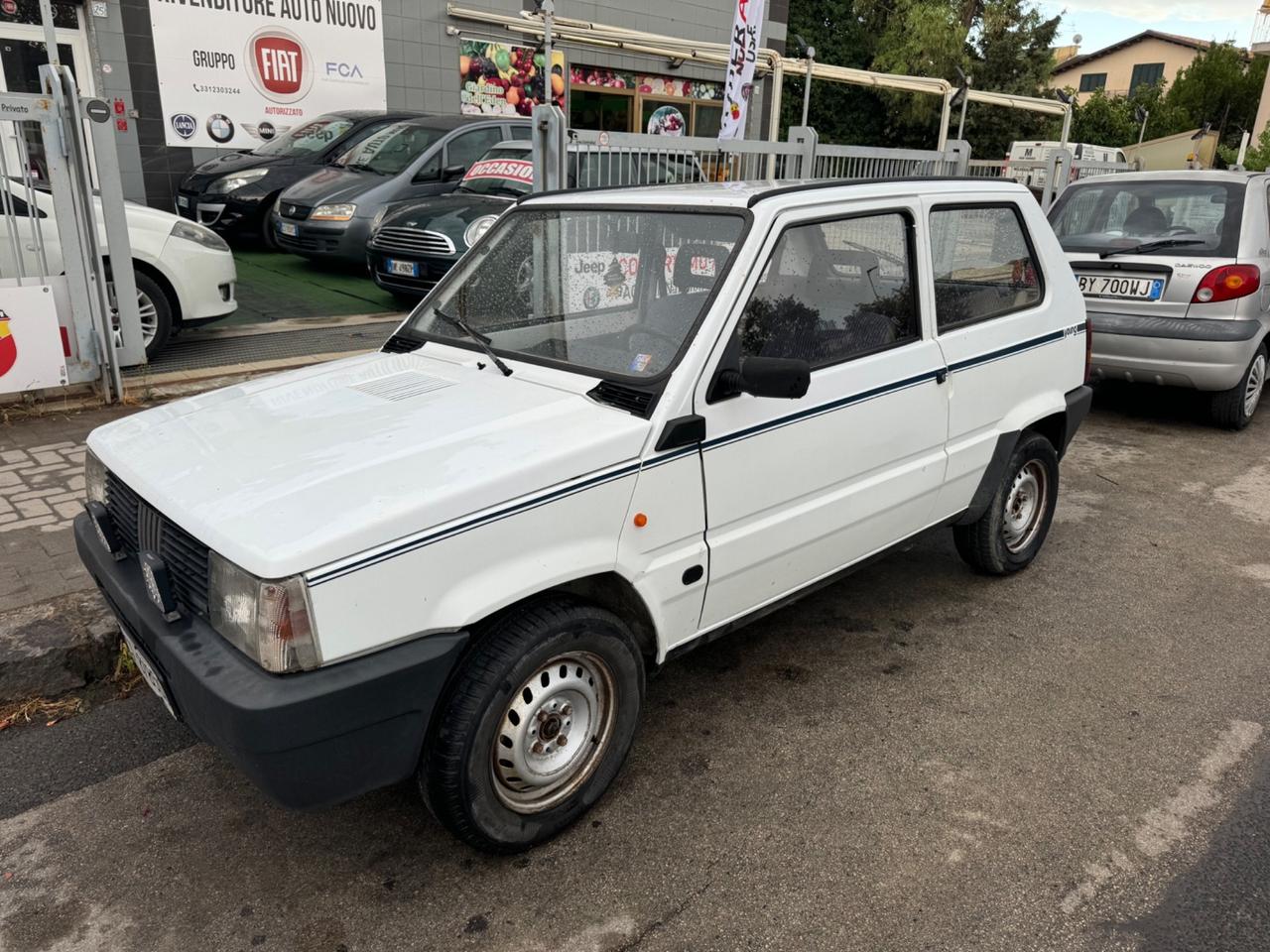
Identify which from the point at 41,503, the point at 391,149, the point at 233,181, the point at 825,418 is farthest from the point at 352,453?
the point at 233,181

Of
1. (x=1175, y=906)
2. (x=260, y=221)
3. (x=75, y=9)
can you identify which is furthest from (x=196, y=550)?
(x=75, y=9)

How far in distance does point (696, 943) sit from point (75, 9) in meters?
14.3

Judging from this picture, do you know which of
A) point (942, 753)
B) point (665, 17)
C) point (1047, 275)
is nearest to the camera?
point (942, 753)

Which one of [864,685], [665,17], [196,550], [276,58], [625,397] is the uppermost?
[665,17]

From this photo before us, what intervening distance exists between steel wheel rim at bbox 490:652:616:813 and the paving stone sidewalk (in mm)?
2361

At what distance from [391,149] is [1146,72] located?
61.3 m

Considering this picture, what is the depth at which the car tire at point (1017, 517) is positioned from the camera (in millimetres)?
4344

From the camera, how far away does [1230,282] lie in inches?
257

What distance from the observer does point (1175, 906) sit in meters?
2.60

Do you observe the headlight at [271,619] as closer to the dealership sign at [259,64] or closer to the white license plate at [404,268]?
the white license plate at [404,268]

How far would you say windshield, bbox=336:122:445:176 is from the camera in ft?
35.8

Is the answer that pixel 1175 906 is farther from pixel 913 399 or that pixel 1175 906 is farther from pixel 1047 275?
pixel 1047 275

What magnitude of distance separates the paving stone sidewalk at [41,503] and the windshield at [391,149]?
5612 mm

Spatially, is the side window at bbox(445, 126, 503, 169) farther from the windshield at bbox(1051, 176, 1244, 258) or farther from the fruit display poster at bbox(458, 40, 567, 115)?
the windshield at bbox(1051, 176, 1244, 258)
